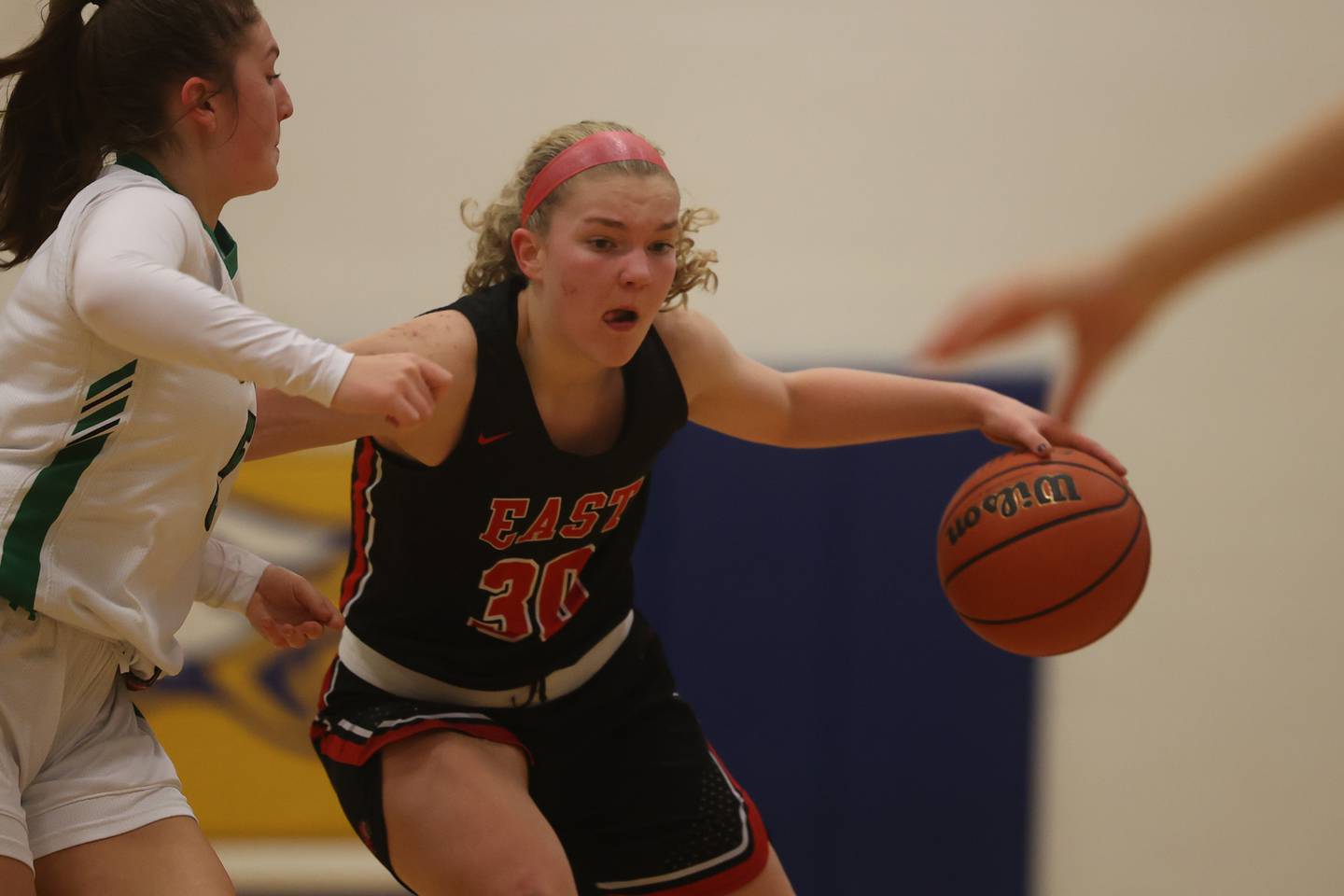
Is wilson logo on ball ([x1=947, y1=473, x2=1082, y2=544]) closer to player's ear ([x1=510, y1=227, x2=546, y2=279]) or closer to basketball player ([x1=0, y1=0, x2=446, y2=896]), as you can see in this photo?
player's ear ([x1=510, y1=227, x2=546, y2=279])

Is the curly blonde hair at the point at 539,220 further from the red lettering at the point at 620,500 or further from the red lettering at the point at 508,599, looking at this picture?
the red lettering at the point at 508,599

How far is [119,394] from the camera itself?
1.86 m

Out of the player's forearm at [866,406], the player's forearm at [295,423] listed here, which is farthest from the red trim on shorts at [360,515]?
the player's forearm at [866,406]

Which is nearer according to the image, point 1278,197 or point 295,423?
point 1278,197

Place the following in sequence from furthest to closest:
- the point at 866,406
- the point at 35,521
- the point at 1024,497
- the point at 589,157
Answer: the point at 866,406 → the point at 1024,497 → the point at 589,157 → the point at 35,521

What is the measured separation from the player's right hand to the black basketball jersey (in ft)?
1.78

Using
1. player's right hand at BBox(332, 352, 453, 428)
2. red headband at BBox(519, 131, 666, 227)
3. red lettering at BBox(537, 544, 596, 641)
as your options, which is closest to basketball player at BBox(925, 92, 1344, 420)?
red headband at BBox(519, 131, 666, 227)

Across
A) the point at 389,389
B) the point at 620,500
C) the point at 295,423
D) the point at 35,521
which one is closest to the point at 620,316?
the point at 620,500

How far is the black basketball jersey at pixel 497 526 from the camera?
7.72ft

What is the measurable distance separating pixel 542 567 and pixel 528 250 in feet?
1.82

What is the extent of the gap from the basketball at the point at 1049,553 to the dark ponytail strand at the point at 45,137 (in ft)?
5.29

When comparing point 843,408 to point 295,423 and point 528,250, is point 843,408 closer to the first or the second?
point 528,250

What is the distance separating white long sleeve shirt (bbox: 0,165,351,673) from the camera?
1.69m

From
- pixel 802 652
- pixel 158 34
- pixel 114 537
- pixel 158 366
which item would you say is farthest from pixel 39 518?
pixel 802 652
